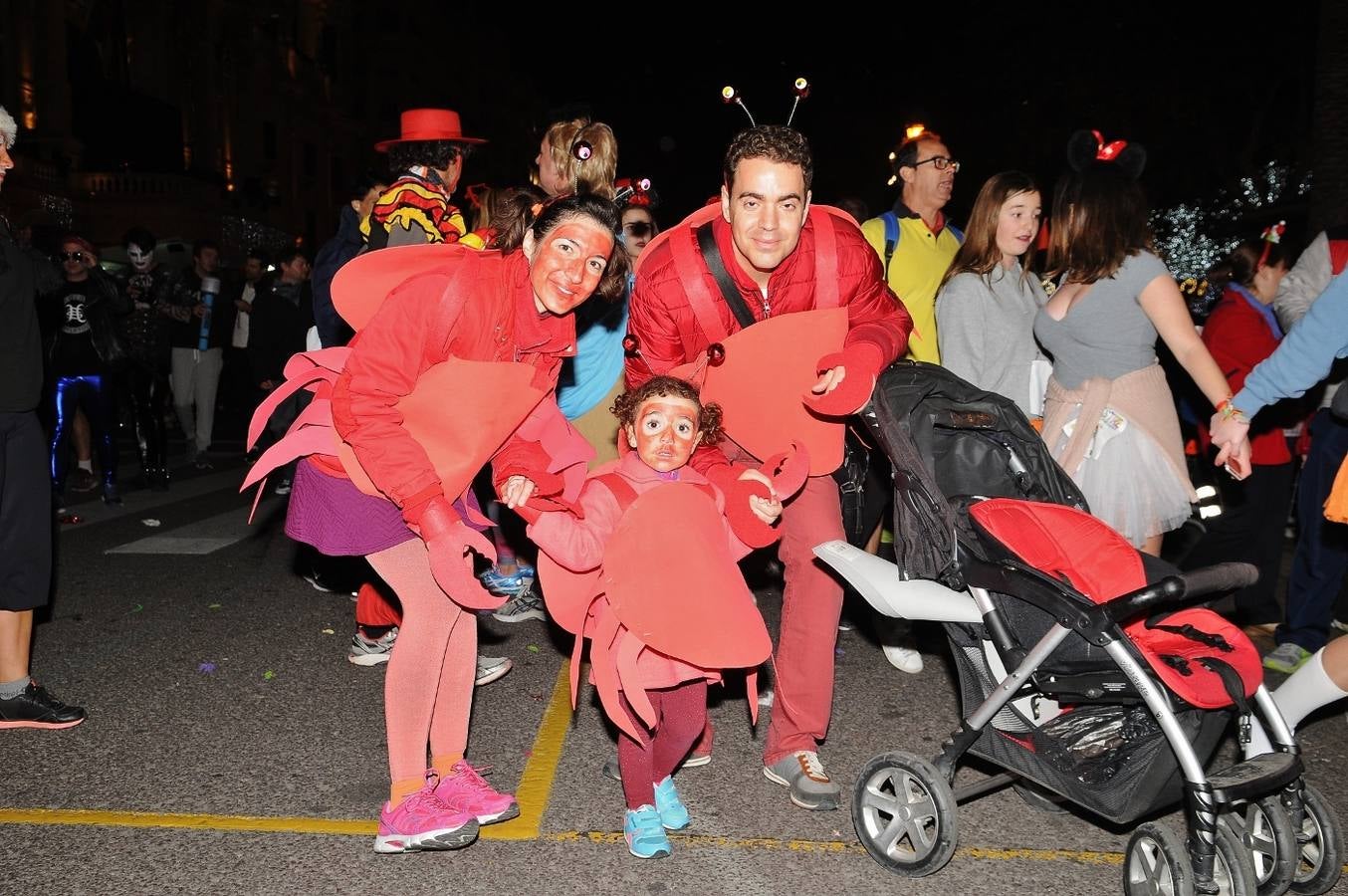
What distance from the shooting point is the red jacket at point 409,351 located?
2.94 metres

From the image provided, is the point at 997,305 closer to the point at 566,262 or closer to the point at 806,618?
the point at 806,618

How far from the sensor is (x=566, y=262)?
124 inches

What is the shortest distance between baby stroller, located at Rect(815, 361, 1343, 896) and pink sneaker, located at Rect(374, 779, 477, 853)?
116 cm

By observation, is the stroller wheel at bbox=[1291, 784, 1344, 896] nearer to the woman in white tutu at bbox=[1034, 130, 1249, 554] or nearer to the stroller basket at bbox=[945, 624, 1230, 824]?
the stroller basket at bbox=[945, 624, 1230, 824]

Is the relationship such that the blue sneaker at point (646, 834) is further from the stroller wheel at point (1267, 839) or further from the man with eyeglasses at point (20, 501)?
the man with eyeglasses at point (20, 501)

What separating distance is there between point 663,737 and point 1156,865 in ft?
4.53

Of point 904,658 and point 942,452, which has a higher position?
point 942,452

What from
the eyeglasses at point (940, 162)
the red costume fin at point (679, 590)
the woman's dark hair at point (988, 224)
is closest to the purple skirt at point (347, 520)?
the red costume fin at point (679, 590)

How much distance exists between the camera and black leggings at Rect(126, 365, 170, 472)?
914 cm

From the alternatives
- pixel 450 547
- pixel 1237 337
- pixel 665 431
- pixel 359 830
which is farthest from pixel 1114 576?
pixel 1237 337

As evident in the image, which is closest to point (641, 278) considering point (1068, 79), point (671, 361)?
point (671, 361)

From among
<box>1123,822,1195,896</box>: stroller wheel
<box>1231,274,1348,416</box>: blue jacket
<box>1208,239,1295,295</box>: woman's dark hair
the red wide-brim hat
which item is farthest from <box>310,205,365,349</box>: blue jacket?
<box>1208,239,1295,295</box>: woman's dark hair

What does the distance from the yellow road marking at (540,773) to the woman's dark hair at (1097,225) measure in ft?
8.38

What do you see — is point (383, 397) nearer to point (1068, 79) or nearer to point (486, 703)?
point (486, 703)
